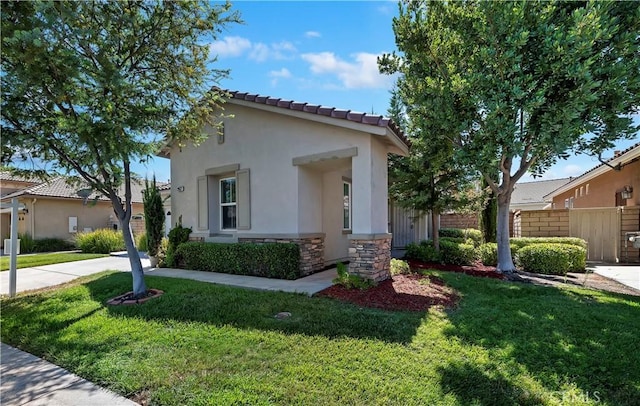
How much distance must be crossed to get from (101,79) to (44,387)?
16.2 ft

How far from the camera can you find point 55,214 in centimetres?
2036

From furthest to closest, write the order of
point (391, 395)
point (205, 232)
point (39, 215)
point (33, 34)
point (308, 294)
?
point (39, 215)
point (205, 232)
point (308, 294)
point (33, 34)
point (391, 395)

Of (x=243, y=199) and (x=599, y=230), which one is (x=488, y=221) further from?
(x=243, y=199)

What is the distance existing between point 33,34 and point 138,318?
4.91 m

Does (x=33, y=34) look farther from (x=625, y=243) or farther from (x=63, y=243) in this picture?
(x=63, y=243)

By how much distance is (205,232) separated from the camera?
1089cm

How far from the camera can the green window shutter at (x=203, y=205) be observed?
10.8 metres

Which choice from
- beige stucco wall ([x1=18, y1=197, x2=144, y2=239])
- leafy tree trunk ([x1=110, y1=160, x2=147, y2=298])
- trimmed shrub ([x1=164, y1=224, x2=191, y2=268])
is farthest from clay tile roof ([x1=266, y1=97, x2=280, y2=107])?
beige stucco wall ([x1=18, y1=197, x2=144, y2=239])

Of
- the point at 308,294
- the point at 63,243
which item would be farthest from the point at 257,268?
the point at 63,243

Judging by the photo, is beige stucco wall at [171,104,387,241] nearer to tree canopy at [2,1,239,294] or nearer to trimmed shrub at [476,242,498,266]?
tree canopy at [2,1,239,294]

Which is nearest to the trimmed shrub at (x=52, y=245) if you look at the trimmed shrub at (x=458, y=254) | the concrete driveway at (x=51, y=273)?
the concrete driveway at (x=51, y=273)

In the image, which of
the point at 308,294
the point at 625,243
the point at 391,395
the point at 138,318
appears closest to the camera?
the point at 391,395

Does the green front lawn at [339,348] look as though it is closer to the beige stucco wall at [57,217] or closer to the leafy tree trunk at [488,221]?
the leafy tree trunk at [488,221]

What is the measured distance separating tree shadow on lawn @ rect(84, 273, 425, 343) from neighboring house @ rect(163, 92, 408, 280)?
6.55ft
